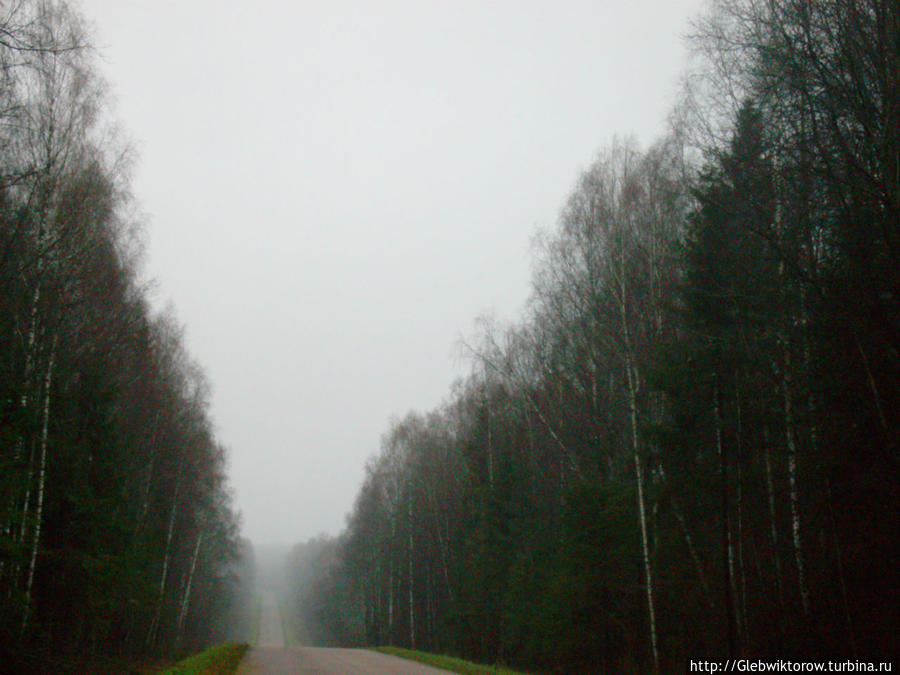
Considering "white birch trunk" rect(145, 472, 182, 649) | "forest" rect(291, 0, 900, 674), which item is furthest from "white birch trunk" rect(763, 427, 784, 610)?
"white birch trunk" rect(145, 472, 182, 649)

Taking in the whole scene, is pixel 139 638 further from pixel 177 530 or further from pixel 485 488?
pixel 485 488

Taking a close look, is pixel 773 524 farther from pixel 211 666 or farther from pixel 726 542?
pixel 211 666

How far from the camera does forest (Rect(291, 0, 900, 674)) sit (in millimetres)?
9859

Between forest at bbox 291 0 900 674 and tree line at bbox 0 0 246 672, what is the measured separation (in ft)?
31.1

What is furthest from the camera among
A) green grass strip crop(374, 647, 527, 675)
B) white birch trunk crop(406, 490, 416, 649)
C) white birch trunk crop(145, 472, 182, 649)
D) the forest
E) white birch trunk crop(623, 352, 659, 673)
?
white birch trunk crop(406, 490, 416, 649)

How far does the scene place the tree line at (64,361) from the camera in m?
13.2

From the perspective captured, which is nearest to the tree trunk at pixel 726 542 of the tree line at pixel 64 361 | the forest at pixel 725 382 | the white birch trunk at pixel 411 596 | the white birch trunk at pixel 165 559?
the forest at pixel 725 382

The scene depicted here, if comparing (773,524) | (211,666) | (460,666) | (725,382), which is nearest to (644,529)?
(773,524)

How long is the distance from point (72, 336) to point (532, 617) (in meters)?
15.7

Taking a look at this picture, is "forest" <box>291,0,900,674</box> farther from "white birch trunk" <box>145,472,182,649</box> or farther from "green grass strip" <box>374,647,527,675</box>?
"white birch trunk" <box>145,472,182,649</box>

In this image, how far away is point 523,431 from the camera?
3472 centimetres

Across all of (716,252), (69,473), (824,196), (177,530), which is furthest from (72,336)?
(177,530)

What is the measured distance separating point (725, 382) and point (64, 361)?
15.9 m

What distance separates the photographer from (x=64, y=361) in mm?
18656
